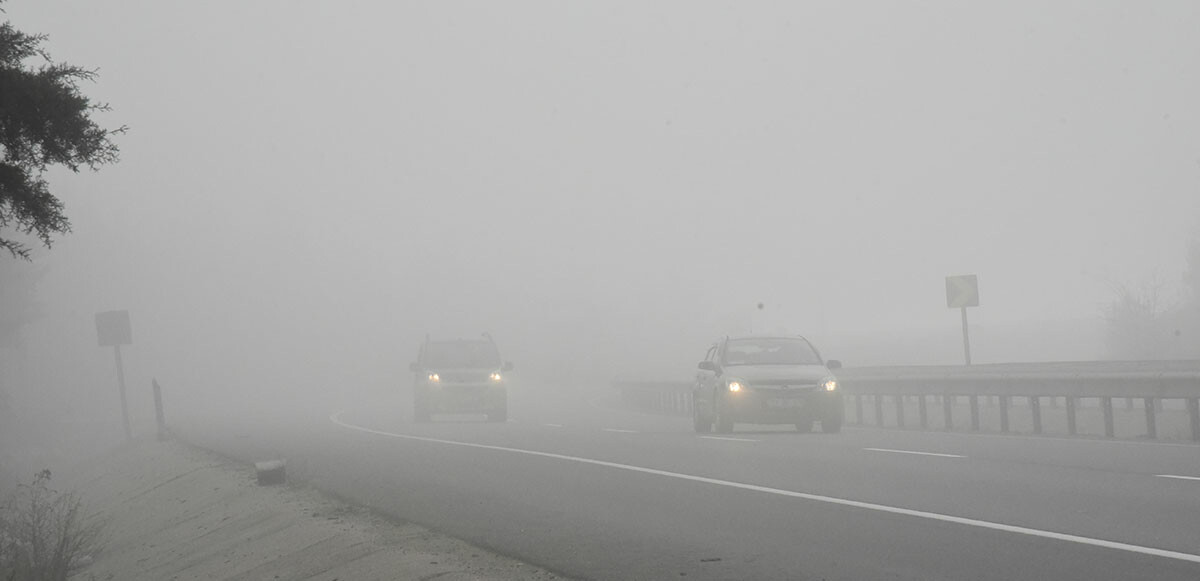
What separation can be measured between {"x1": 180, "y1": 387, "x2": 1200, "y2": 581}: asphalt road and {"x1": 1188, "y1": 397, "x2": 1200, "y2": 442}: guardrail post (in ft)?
4.44

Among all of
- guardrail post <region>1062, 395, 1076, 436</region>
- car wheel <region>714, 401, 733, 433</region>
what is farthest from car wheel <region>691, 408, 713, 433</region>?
guardrail post <region>1062, 395, 1076, 436</region>

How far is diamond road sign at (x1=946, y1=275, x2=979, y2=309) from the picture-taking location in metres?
34.3

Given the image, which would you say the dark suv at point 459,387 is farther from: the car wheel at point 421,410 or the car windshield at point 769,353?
the car windshield at point 769,353

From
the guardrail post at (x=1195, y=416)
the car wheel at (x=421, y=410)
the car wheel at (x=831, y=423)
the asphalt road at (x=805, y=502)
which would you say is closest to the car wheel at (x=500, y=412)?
the car wheel at (x=421, y=410)

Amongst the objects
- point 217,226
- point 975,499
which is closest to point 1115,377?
point 975,499

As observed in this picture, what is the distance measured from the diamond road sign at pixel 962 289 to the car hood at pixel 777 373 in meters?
10.1

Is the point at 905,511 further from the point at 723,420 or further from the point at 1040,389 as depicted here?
the point at 1040,389

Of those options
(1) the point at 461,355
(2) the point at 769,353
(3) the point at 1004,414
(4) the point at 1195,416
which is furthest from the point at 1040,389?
(1) the point at 461,355

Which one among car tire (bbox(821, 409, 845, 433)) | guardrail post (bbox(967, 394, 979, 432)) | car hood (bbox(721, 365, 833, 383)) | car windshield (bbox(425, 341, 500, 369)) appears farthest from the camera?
car windshield (bbox(425, 341, 500, 369))

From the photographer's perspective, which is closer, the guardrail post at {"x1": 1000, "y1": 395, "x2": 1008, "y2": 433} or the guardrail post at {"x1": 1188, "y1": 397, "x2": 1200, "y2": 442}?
the guardrail post at {"x1": 1188, "y1": 397, "x2": 1200, "y2": 442}

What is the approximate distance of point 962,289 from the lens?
3444 centimetres

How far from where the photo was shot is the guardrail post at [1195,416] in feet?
70.2

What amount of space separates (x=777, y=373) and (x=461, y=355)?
45.6ft

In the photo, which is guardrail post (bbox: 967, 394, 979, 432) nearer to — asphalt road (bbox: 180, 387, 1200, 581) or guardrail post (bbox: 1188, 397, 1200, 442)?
asphalt road (bbox: 180, 387, 1200, 581)
